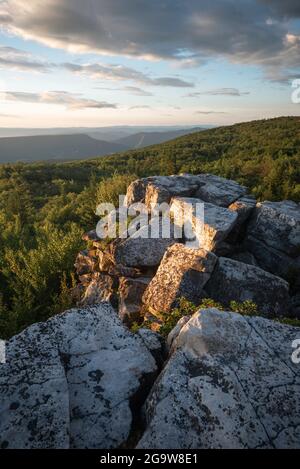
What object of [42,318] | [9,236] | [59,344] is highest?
[59,344]

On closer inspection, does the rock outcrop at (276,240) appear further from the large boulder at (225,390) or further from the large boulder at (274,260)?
the large boulder at (225,390)

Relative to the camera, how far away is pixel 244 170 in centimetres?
1739

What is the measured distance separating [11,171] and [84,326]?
30.0 metres

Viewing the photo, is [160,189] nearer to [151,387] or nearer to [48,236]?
[48,236]

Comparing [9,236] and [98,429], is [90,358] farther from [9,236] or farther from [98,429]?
[9,236]

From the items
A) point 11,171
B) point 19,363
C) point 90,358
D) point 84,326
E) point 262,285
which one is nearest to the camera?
point 19,363

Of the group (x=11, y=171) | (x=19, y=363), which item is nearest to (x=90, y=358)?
(x=19, y=363)

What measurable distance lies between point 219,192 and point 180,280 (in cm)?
375

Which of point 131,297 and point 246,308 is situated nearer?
point 246,308

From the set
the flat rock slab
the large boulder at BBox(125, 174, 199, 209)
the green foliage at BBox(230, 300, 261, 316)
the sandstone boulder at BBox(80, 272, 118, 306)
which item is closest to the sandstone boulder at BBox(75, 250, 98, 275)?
the sandstone boulder at BBox(80, 272, 118, 306)

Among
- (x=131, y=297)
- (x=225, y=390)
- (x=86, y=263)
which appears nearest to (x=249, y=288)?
→ (x=131, y=297)

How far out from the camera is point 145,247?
6.84 metres

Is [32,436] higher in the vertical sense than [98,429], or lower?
higher
